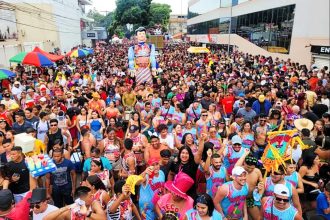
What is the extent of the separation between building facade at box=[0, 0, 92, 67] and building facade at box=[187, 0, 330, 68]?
15673 mm

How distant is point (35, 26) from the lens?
31281 millimetres

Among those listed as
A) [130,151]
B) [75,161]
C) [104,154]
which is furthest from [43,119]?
[130,151]

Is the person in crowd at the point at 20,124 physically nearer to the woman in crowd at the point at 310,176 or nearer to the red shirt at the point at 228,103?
the red shirt at the point at 228,103

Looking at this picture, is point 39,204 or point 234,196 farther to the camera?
point 234,196

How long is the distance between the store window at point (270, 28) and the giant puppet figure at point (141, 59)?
1107 centimetres

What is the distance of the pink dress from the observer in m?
3.75

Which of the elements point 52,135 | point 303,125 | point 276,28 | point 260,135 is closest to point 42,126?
point 52,135

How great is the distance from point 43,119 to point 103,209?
3.79m

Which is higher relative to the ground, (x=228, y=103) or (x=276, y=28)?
(x=276, y=28)

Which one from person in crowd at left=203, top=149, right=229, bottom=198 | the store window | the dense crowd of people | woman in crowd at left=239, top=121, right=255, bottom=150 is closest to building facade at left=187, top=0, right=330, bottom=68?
the store window

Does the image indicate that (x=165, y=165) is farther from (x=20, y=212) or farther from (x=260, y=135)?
(x=260, y=135)

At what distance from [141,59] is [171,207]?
864 cm

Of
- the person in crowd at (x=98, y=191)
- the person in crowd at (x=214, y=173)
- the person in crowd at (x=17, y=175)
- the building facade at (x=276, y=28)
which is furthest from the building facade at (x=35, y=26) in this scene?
the person in crowd at (x=214, y=173)

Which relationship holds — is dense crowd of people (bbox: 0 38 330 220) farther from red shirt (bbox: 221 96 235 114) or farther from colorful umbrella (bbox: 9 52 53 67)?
colorful umbrella (bbox: 9 52 53 67)
